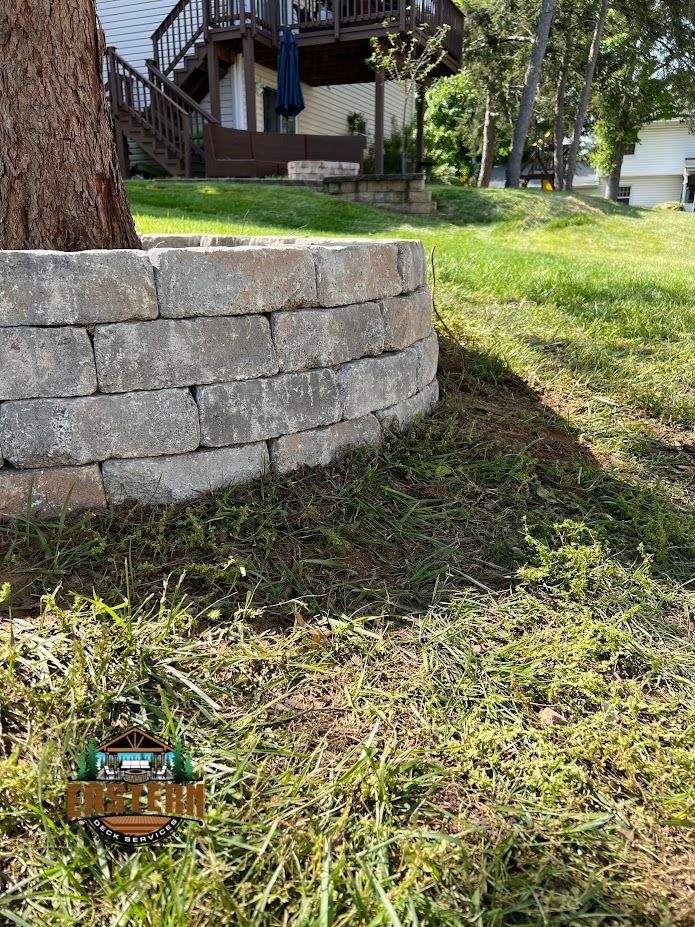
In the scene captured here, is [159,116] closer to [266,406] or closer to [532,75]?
[532,75]

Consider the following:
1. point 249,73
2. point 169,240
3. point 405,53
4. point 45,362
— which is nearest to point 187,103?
point 249,73

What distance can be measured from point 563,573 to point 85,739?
195 cm

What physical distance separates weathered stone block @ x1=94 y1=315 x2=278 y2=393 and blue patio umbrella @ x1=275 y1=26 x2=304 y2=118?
44.5 feet

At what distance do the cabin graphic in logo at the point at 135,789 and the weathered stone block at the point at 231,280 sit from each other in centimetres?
171

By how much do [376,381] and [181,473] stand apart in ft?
3.79

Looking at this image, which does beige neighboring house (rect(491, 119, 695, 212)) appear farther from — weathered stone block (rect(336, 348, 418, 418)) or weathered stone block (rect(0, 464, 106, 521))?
weathered stone block (rect(0, 464, 106, 521))

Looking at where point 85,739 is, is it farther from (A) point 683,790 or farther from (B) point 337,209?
(B) point 337,209

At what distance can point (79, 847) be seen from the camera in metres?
1.78

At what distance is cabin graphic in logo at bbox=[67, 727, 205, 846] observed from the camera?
6.07 feet

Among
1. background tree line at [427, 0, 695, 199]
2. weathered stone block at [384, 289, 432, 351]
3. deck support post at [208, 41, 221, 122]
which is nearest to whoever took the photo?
weathered stone block at [384, 289, 432, 351]

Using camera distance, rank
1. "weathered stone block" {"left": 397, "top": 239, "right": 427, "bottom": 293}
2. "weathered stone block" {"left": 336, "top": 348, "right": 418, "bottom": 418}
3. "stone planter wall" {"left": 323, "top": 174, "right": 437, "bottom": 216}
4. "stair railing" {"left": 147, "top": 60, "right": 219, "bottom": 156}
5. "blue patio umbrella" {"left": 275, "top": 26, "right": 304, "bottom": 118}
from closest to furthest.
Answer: "weathered stone block" {"left": 336, "top": 348, "right": 418, "bottom": 418}
"weathered stone block" {"left": 397, "top": 239, "right": 427, "bottom": 293}
"stone planter wall" {"left": 323, "top": 174, "right": 437, "bottom": 216}
"stair railing" {"left": 147, "top": 60, "right": 219, "bottom": 156}
"blue patio umbrella" {"left": 275, "top": 26, "right": 304, "bottom": 118}

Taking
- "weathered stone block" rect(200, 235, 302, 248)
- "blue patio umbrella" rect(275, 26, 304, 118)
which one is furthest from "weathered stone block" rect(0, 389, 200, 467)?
"blue patio umbrella" rect(275, 26, 304, 118)

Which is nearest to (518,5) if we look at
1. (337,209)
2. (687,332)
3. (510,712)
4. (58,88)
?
(337,209)

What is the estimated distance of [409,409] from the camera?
401cm
